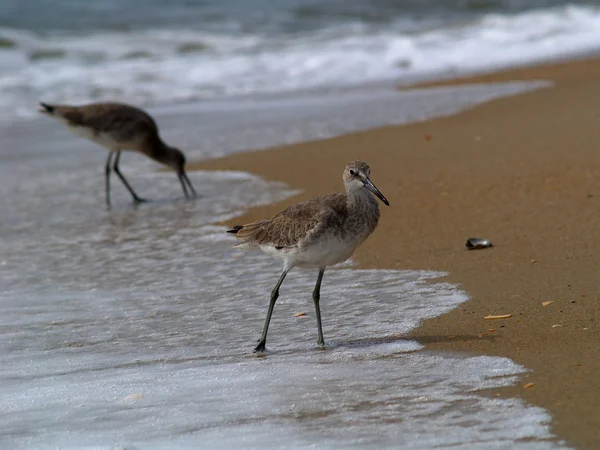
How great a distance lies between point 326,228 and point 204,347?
872 mm

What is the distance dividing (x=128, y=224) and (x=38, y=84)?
25.8ft

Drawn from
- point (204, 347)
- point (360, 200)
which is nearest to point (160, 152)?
point (204, 347)

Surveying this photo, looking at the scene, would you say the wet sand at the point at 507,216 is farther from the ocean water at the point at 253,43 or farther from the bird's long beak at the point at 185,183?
the ocean water at the point at 253,43

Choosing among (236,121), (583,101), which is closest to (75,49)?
(236,121)

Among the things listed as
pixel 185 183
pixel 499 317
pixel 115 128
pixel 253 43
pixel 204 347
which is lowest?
pixel 185 183

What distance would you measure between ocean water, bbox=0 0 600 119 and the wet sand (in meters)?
4.75

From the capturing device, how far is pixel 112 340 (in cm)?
536

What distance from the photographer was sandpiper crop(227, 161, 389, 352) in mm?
4953

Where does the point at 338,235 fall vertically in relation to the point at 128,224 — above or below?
above

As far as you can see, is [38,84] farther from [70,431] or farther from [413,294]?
[70,431]

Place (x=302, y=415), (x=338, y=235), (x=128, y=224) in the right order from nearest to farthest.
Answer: (x=302, y=415), (x=338, y=235), (x=128, y=224)

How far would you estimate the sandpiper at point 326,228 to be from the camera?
4.95 m

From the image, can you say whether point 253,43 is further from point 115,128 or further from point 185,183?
point 185,183

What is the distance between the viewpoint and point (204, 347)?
16.8ft
